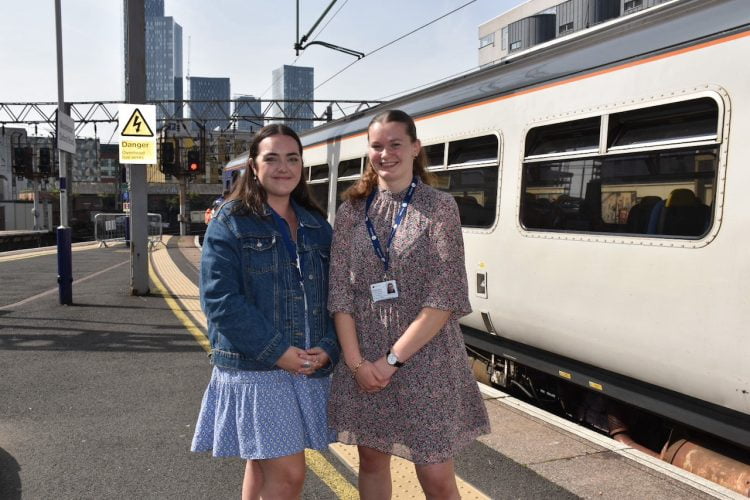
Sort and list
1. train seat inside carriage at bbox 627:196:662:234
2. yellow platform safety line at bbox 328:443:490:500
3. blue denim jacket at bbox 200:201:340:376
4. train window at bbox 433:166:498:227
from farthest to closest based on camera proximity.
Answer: train window at bbox 433:166:498:227
train seat inside carriage at bbox 627:196:662:234
yellow platform safety line at bbox 328:443:490:500
blue denim jacket at bbox 200:201:340:376

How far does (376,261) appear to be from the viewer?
239 centimetres

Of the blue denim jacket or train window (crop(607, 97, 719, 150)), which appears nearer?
the blue denim jacket

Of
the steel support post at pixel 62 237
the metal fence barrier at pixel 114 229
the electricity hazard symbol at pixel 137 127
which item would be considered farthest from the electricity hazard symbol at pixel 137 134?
the metal fence barrier at pixel 114 229

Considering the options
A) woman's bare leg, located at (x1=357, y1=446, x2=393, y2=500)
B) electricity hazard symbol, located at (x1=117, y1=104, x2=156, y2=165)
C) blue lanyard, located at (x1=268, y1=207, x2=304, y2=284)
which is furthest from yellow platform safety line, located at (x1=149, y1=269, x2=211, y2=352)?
blue lanyard, located at (x1=268, y1=207, x2=304, y2=284)

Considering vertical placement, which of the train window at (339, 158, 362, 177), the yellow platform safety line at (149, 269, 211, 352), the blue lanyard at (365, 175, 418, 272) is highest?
the train window at (339, 158, 362, 177)

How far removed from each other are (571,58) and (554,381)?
2.69 metres

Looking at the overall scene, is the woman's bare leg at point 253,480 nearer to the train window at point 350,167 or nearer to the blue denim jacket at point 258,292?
the blue denim jacket at point 258,292

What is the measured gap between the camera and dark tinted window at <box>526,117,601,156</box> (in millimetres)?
4352

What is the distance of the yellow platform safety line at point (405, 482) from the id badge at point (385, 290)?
1.46 meters

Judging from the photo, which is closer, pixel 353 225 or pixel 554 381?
pixel 353 225

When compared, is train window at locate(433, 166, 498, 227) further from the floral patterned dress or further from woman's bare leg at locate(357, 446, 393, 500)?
woman's bare leg at locate(357, 446, 393, 500)

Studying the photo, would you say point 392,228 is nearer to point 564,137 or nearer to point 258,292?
point 258,292

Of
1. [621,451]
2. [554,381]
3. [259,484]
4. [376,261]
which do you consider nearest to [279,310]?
[376,261]

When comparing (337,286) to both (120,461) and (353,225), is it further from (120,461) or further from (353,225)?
(120,461)
